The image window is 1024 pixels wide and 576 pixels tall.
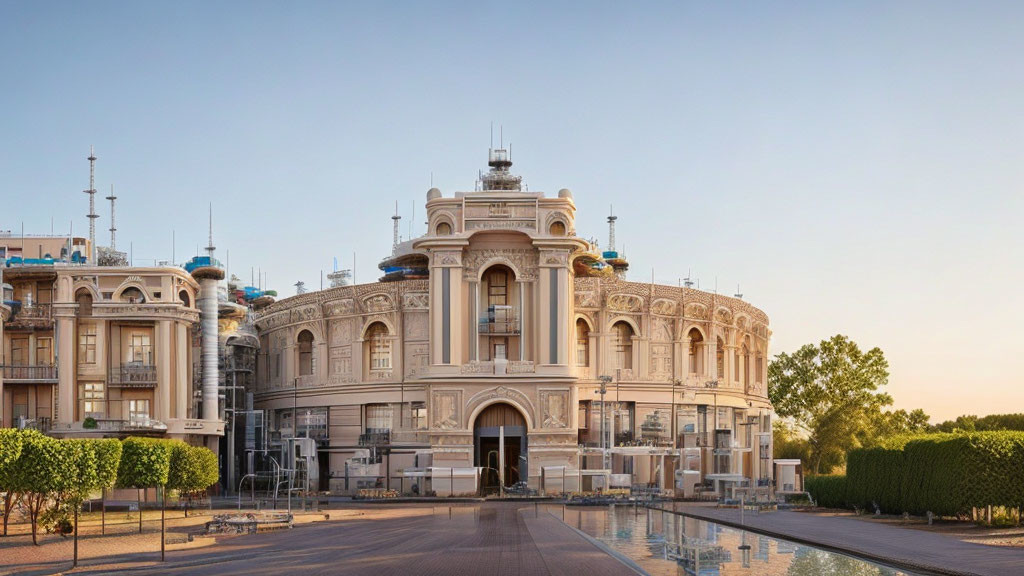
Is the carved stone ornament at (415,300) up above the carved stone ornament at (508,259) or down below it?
below

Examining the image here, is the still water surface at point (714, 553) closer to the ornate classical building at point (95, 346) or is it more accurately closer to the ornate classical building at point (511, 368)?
the ornate classical building at point (511, 368)

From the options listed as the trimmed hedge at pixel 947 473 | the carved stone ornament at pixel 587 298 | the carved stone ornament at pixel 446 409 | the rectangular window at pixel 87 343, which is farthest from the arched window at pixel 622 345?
the rectangular window at pixel 87 343

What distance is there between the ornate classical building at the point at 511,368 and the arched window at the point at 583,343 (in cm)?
18

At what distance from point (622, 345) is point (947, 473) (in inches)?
1873

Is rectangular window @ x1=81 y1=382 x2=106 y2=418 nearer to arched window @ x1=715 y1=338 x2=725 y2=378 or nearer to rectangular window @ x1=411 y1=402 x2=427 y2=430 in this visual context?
rectangular window @ x1=411 y1=402 x2=427 y2=430

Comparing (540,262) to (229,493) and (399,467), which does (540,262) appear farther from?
(229,493)

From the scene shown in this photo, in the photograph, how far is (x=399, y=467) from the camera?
92688mm

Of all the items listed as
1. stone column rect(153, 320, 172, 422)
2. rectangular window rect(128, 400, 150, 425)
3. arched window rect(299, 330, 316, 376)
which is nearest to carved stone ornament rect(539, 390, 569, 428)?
arched window rect(299, 330, 316, 376)

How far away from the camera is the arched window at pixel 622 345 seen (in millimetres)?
98500

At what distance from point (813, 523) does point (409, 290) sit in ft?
154

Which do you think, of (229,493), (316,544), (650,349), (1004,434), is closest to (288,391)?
(229,493)

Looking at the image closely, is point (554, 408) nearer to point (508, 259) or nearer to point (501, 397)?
point (501, 397)

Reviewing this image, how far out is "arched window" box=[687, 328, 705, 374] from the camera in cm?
10219

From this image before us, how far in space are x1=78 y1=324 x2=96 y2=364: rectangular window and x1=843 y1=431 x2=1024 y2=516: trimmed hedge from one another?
50855 millimetres
